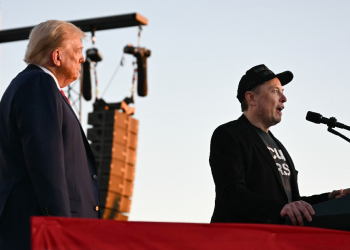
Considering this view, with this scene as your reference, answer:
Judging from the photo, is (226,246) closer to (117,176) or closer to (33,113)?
(33,113)

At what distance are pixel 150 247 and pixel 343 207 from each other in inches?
33.7

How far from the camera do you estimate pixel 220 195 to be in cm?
375

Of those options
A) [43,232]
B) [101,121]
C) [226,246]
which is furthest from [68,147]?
[101,121]

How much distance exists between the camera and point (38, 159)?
2994 mm

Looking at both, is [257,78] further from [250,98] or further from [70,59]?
[70,59]

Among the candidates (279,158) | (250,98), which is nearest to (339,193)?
(279,158)

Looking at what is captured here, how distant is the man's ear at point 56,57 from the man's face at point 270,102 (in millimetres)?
1458

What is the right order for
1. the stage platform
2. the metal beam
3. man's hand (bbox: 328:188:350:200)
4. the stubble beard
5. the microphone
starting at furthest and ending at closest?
the metal beam < the stubble beard < man's hand (bbox: 328:188:350:200) < the microphone < the stage platform

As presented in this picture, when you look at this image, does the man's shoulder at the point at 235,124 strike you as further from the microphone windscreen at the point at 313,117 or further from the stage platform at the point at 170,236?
the stage platform at the point at 170,236

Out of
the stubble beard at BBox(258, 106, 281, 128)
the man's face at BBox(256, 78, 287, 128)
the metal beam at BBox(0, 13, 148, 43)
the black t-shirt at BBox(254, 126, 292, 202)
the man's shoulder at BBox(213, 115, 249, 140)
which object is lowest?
the black t-shirt at BBox(254, 126, 292, 202)

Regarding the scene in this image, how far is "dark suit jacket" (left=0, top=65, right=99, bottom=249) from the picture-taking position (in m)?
2.99

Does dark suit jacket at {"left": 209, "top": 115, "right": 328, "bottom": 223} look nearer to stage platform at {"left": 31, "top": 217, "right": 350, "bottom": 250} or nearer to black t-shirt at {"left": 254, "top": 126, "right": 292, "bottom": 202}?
black t-shirt at {"left": 254, "top": 126, "right": 292, "bottom": 202}

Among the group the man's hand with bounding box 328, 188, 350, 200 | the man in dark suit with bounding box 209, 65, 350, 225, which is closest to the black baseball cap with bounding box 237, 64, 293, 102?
the man in dark suit with bounding box 209, 65, 350, 225

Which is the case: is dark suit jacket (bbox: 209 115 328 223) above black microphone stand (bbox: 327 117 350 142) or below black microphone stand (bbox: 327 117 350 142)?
below
